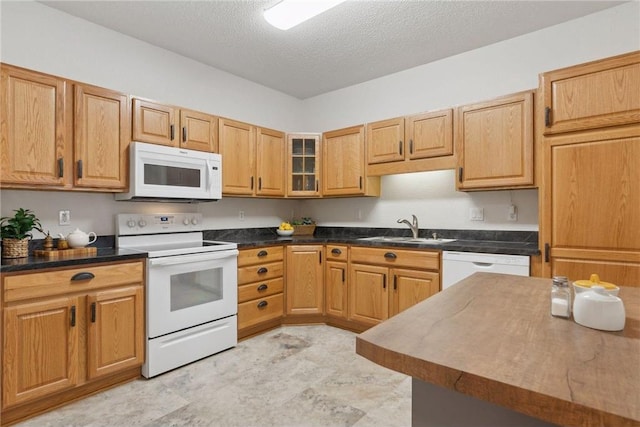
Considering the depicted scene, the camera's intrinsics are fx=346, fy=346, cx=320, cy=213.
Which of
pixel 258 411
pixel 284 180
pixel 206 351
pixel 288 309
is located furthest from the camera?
pixel 284 180

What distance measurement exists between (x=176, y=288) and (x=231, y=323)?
24.6 inches

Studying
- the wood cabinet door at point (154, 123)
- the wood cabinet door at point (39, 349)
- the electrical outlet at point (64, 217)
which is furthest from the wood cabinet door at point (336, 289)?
the electrical outlet at point (64, 217)

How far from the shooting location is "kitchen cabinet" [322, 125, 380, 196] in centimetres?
369

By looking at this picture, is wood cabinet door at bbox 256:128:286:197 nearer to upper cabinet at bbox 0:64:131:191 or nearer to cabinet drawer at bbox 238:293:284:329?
cabinet drawer at bbox 238:293:284:329

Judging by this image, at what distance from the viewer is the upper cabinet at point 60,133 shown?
85.3 inches

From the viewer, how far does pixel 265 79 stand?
13.1 ft

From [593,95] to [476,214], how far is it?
133 centimetres

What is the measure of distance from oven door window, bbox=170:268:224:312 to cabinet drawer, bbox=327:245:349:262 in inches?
45.4

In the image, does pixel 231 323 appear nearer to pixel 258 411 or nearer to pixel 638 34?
pixel 258 411

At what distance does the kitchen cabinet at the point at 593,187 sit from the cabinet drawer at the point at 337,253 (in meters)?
1.70

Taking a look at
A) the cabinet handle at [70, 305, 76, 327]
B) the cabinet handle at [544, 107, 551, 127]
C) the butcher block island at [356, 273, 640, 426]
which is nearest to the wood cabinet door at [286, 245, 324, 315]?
the cabinet handle at [70, 305, 76, 327]

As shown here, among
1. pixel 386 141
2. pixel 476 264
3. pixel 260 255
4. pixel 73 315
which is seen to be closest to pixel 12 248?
pixel 73 315

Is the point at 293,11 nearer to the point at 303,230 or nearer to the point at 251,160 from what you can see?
the point at 251,160

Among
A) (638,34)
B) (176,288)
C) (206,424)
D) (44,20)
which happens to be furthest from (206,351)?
(638,34)
